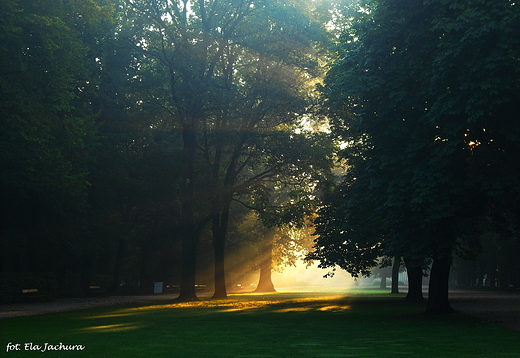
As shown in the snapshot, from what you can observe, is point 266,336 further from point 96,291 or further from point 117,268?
→ point 117,268

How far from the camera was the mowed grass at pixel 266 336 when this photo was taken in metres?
12.0

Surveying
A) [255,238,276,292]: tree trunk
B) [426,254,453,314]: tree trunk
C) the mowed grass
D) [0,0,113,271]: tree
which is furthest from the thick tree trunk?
[255,238,276,292]: tree trunk

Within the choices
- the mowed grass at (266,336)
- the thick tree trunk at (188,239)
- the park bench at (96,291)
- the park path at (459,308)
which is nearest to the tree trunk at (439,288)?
the park path at (459,308)

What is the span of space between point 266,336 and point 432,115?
952cm

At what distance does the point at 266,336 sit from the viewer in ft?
50.7

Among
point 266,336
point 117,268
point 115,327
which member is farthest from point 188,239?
point 266,336

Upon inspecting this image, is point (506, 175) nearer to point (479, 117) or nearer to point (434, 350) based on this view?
point (479, 117)

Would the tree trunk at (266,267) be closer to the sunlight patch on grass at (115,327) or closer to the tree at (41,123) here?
the tree at (41,123)

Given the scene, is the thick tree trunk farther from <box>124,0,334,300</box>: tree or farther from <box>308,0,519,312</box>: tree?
<box>308,0,519,312</box>: tree

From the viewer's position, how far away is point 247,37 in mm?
37531

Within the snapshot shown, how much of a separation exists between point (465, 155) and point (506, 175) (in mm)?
1450

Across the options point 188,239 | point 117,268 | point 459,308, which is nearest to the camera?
point 459,308

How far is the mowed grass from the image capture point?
39.5 ft

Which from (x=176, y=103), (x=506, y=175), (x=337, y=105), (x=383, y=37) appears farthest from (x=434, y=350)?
(x=176, y=103)
